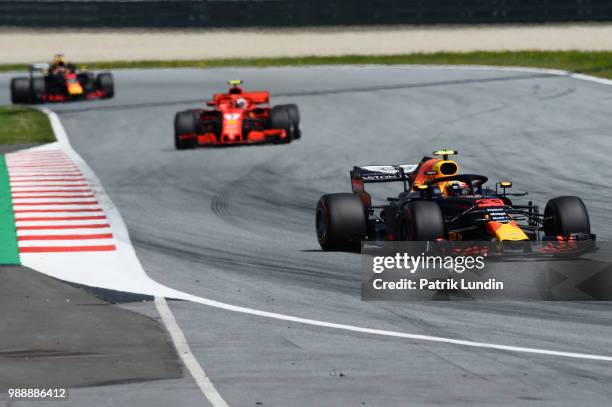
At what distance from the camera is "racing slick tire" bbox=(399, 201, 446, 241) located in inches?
528

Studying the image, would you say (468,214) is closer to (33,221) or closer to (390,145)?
(33,221)

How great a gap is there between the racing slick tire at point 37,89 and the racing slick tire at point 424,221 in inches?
1025

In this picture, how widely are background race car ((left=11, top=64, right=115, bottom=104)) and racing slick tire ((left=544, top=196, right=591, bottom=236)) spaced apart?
25259mm

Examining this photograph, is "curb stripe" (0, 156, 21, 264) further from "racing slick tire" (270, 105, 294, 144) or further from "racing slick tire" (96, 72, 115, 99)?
"racing slick tire" (96, 72, 115, 99)

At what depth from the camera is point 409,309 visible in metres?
12.3

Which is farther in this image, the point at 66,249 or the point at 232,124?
the point at 232,124

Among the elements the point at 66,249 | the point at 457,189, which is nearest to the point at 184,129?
the point at 66,249

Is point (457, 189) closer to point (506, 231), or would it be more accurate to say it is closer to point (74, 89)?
point (506, 231)

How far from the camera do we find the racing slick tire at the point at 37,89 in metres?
37.9

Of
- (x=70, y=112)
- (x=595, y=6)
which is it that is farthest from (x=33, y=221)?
(x=595, y=6)

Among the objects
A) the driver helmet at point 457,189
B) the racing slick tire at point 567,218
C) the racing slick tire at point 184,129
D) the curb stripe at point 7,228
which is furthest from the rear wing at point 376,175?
the racing slick tire at point 184,129

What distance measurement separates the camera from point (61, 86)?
3841 cm

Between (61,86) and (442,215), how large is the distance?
26.4 meters

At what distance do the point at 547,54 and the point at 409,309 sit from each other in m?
34.2
